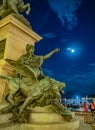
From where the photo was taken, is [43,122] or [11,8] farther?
[11,8]

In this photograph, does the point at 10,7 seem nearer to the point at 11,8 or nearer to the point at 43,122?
the point at 11,8

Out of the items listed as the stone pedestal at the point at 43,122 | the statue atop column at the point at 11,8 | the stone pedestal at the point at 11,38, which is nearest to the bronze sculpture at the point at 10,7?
the statue atop column at the point at 11,8

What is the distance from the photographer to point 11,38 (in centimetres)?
712

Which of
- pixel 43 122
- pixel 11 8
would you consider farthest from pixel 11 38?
pixel 43 122

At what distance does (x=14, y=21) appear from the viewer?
7.24 m

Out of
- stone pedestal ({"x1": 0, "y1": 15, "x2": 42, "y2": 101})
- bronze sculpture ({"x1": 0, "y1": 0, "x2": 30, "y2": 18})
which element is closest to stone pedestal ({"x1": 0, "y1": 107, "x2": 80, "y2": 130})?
stone pedestal ({"x1": 0, "y1": 15, "x2": 42, "y2": 101})

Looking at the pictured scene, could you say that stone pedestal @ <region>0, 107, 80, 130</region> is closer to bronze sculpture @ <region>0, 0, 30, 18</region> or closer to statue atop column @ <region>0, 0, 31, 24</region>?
statue atop column @ <region>0, 0, 31, 24</region>

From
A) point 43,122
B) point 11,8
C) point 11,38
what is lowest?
point 43,122

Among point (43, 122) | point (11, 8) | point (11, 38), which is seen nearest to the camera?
point (43, 122)

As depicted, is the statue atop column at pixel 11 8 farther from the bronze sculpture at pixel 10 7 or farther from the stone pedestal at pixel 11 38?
the stone pedestal at pixel 11 38

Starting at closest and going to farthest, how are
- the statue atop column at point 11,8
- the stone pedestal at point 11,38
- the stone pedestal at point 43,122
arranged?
the stone pedestal at point 43,122 < the stone pedestal at point 11,38 < the statue atop column at point 11,8

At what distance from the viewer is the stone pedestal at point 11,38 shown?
6.84 meters

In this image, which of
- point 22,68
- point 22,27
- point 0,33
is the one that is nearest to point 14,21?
point 22,27

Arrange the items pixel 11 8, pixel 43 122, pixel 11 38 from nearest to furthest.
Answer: pixel 43 122 < pixel 11 38 < pixel 11 8
